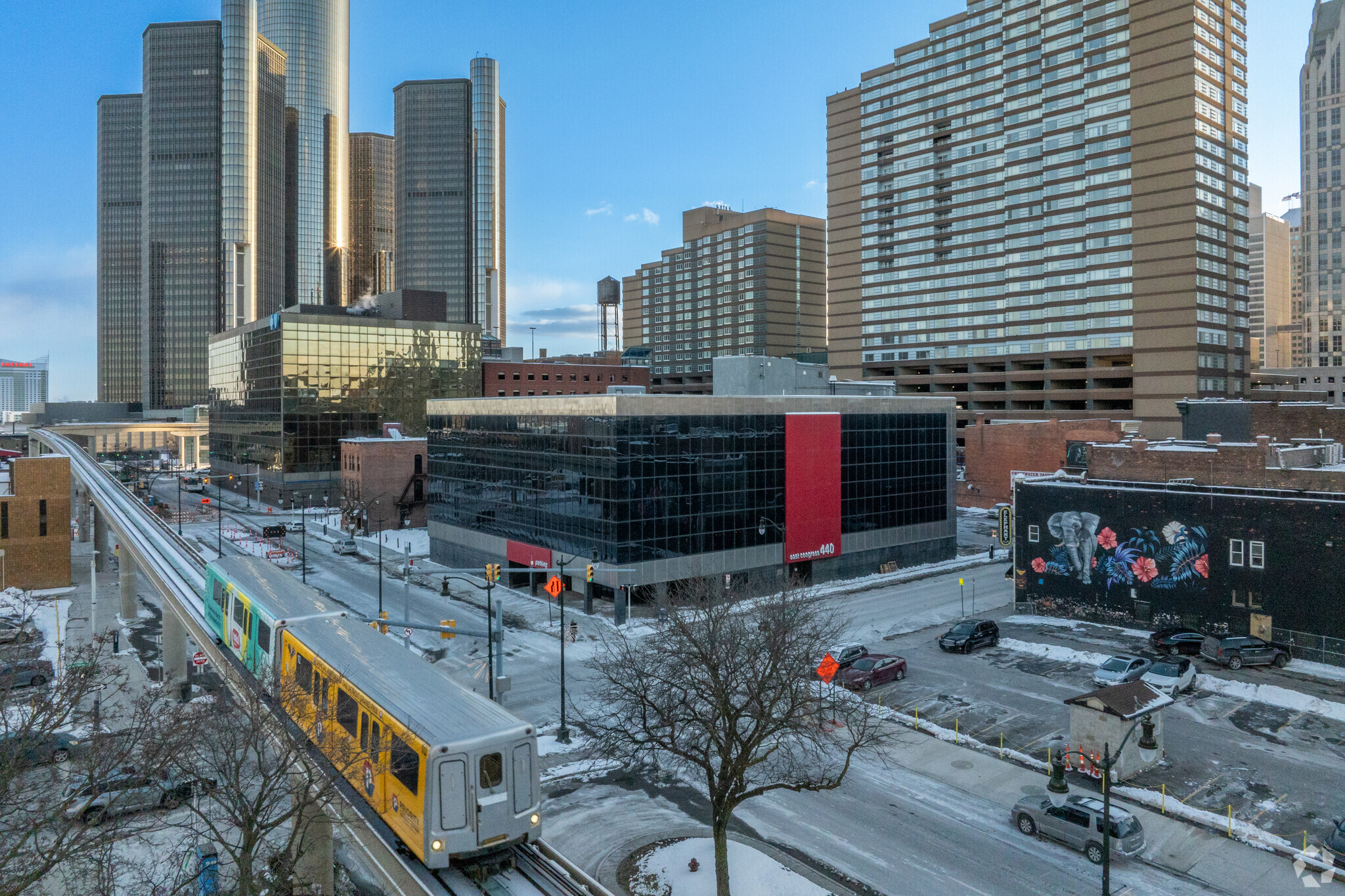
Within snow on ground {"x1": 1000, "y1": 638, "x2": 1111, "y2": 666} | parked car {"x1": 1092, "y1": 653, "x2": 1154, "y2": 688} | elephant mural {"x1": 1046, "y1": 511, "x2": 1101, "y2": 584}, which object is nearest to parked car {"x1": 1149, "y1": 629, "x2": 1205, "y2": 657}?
snow on ground {"x1": 1000, "y1": 638, "x2": 1111, "y2": 666}

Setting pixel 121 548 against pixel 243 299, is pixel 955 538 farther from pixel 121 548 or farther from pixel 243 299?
pixel 243 299

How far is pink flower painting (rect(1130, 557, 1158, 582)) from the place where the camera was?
42.1 metres

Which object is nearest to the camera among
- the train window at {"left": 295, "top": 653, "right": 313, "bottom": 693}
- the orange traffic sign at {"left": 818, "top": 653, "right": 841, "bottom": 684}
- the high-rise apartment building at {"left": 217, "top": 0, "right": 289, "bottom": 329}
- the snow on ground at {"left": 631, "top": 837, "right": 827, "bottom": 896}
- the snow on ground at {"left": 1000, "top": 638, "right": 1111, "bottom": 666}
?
the snow on ground at {"left": 631, "top": 837, "right": 827, "bottom": 896}

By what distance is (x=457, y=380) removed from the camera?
115125 millimetres

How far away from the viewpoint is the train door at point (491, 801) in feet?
49.1

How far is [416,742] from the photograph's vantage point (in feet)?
49.4

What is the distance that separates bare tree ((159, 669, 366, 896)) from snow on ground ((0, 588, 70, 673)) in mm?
26666

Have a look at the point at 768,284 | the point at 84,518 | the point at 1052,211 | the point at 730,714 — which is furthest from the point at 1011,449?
the point at 768,284

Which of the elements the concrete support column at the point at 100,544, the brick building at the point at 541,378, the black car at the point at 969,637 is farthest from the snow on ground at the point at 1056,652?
the brick building at the point at 541,378

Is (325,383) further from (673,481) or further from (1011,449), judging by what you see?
(1011,449)

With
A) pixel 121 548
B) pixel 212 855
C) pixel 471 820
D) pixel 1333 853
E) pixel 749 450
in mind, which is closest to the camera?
pixel 471 820

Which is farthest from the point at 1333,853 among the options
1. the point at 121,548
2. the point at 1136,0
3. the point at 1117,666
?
the point at 1136,0

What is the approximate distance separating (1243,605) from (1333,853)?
21.4 m

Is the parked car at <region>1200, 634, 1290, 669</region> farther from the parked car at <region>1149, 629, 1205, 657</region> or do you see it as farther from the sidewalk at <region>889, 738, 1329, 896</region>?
the sidewalk at <region>889, 738, 1329, 896</region>
